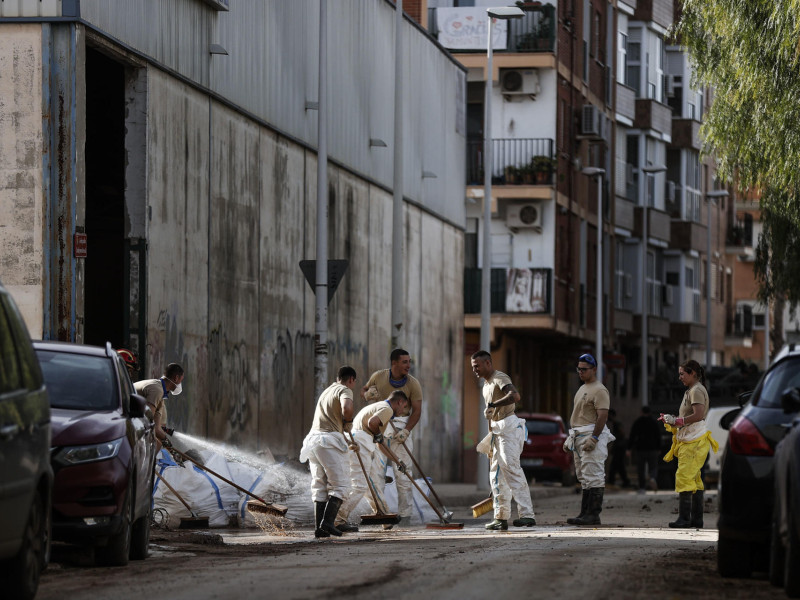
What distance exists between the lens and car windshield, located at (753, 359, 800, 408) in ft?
39.8

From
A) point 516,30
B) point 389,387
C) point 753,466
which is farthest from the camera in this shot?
point 516,30

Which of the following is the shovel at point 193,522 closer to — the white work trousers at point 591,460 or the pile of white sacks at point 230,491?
the pile of white sacks at point 230,491

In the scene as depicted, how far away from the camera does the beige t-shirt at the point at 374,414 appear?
19797 millimetres

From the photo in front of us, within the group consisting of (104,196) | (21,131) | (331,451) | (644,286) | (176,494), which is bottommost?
(176,494)

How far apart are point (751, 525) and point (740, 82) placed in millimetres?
15124

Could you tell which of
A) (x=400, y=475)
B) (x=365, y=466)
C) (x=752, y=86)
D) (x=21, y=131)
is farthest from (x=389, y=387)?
(x=752, y=86)

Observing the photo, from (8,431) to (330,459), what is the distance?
8550 mm

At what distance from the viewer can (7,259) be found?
20125mm

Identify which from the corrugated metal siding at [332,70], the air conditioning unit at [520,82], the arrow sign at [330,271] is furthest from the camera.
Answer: the air conditioning unit at [520,82]

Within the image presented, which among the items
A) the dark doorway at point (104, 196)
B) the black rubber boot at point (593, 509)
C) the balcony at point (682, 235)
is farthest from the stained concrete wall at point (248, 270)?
the balcony at point (682, 235)

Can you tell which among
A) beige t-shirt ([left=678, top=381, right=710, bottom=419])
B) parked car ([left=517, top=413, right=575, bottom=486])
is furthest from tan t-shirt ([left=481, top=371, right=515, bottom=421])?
parked car ([left=517, top=413, right=575, bottom=486])

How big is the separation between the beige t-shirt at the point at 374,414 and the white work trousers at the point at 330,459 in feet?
4.95

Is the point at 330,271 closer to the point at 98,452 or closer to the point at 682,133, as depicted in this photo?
the point at 98,452

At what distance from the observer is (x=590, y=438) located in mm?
21125
